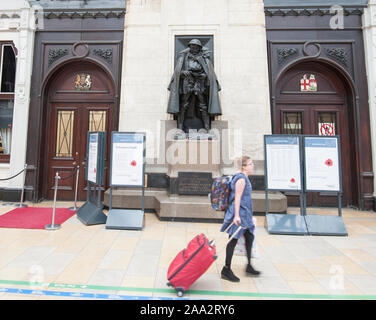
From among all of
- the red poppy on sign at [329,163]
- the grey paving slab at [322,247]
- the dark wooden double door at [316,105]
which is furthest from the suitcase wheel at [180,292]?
the dark wooden double door at [316,105]

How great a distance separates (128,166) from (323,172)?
180 inches

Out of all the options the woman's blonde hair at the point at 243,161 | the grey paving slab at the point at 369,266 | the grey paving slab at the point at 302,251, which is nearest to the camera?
the woman's blonde hair at the point at 243,161

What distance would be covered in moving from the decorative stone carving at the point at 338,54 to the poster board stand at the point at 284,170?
4.89 meters

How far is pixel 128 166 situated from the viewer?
18.0 ft

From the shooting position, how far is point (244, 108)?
7.52m

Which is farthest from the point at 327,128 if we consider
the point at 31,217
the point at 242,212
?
the point at 31,217

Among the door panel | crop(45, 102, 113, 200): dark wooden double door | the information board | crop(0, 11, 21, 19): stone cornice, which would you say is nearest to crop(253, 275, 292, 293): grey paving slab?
the information board

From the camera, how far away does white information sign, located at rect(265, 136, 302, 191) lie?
17.8 ft

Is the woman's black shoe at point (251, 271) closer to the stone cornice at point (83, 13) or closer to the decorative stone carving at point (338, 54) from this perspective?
→ the decorative stone carving at point (338, 54)

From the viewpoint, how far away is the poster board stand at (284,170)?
17.6 ft

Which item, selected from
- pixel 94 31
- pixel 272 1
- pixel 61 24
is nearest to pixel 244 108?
pixel 272 1

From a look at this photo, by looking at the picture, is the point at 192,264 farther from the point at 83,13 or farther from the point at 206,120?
the point at 83,13

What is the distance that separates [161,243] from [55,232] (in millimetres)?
2429
